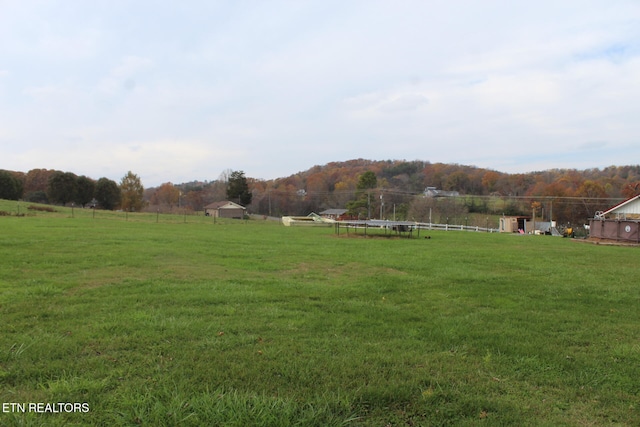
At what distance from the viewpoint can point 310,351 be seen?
4133 mm

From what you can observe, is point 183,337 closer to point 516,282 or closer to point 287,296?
point 287,296

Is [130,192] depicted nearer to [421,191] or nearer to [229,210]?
[229,210]

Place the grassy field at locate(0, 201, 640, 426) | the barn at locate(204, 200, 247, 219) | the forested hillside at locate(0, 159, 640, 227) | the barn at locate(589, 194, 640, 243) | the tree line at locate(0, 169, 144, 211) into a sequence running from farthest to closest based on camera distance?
the barn at locate(204, 200, 247, 219) < the forested hillside at locate(0, 159, 640, 227) < the tree line at locate(0, 169, 144, 211) < the barn at locate(589, 194, 640, 243) < the grassy field at locate(0, 201, 640, 426)

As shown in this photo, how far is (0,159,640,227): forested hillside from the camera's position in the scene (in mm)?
67000

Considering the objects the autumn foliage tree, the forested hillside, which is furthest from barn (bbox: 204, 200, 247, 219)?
the autumn foliage tree

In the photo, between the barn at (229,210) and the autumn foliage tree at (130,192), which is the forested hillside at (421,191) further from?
the barn at (229,210)

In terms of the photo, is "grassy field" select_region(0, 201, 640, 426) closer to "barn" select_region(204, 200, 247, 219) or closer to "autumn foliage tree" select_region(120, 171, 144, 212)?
Answer: "barn" select_region(204, 200, 247, 219)

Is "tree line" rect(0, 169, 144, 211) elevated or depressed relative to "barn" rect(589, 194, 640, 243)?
elevated

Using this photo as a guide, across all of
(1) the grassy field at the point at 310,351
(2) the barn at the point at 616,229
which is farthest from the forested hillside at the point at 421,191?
(1) the grassy field at the point at 310,351

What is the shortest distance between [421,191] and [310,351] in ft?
278

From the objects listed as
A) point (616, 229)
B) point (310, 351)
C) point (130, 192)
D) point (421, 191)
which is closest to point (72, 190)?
point (130, 192)

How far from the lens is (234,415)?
110 inches

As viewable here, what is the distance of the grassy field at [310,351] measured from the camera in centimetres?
298

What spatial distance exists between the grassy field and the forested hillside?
177 ft
